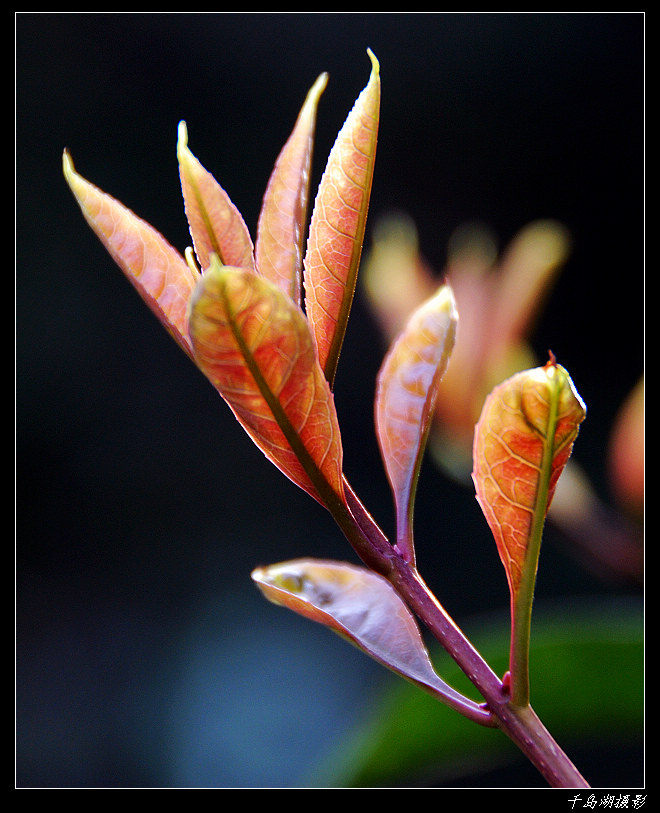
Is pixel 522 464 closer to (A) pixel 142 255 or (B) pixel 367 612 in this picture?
(B) pixel 367 612

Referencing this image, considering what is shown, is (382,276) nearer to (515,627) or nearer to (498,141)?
(515,627)

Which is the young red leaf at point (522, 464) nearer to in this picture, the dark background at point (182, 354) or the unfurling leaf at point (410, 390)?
the unfurling leaf at point (410, 390)

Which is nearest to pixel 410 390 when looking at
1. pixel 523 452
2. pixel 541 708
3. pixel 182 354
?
pixel 523 452

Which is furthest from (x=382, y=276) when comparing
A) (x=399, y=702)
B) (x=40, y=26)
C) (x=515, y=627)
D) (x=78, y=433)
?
(x=40, y=26)

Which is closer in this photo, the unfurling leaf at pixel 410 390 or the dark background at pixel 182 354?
the unfurling leaf at pixel 410 390

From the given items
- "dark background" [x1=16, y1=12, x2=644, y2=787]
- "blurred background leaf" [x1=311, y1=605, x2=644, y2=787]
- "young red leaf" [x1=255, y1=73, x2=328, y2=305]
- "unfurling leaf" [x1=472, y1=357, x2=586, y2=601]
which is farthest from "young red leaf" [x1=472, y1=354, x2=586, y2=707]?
"dark background" [x1=16, y1=12, x2=644, y2=787]

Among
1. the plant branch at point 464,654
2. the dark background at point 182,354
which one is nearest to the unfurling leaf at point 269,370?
the plant branch at point 464,654
